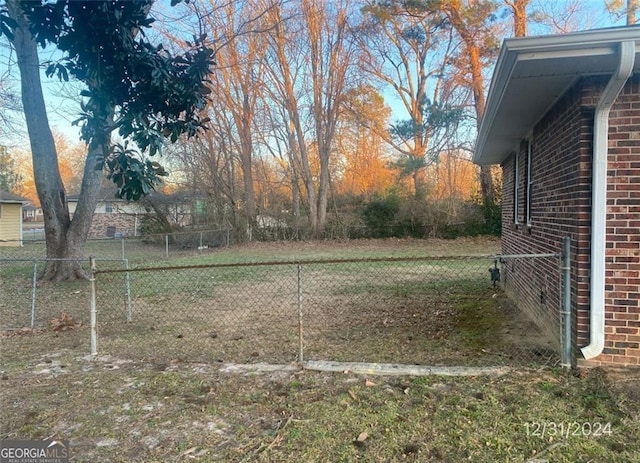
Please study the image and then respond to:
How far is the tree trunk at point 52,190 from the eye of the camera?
8961 mm

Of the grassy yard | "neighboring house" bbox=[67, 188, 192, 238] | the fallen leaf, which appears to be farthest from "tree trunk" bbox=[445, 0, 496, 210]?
the fallen leaf

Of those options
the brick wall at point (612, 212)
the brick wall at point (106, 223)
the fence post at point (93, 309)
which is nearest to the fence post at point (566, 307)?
the brick wall at point (612, 212)

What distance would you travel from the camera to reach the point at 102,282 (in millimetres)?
9695

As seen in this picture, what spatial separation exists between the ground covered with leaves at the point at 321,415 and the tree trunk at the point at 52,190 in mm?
6697

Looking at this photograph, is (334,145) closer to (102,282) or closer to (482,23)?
(482,23)

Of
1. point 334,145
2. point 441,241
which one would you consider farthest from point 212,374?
point 334,145

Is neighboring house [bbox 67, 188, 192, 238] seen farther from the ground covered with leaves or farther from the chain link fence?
the ground covered with leaves

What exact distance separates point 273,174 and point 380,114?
715 centimetres

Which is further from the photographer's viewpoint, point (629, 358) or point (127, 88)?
point (629, 358)

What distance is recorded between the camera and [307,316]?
6.26 metres

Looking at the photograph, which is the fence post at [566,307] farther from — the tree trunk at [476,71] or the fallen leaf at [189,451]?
the tree trunk at [476,71]
